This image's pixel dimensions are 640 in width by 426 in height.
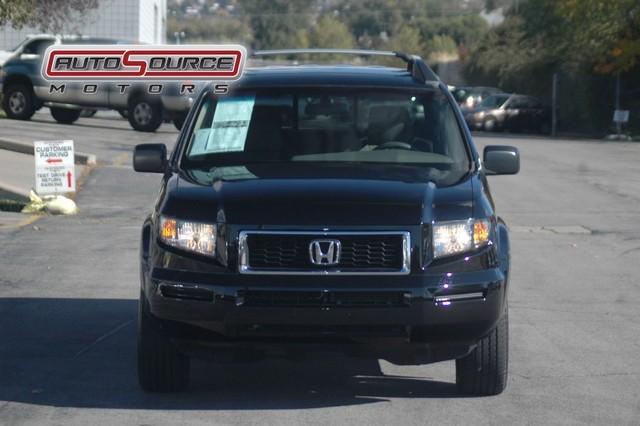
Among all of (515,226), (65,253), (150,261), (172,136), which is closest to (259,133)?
(150,261)

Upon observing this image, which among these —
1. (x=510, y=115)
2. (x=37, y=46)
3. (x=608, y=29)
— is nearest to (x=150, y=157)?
(x=37, y=46)

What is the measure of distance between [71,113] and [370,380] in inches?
1049

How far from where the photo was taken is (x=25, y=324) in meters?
8.96

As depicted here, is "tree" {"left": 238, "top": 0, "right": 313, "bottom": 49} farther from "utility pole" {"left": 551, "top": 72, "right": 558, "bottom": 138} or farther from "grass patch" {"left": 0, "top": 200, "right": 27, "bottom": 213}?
"grass patch" {"left": 0, "top": 200, "right": 27, "bottom": 213}

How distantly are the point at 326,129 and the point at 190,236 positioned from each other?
151cm

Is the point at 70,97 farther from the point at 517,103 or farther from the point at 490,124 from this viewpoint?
the point at 517,103

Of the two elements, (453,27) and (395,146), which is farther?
(453,27)

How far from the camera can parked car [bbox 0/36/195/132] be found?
2998 cm

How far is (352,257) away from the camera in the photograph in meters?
6.14

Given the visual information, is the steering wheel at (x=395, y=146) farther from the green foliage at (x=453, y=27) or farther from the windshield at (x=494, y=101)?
the green foliage at (x=453, y=27)

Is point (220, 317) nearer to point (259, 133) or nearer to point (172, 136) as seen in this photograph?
point (259, 133)

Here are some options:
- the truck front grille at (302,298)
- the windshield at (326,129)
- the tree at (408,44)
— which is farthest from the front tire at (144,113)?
the tree at (408,44)

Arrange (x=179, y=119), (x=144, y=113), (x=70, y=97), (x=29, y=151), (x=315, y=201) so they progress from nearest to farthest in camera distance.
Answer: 1. (x=315, y=201)
2. (x=29, y=151)
3. (x=144, y=113)
4. (x=179, y=119)
5. (x=70, y=97)

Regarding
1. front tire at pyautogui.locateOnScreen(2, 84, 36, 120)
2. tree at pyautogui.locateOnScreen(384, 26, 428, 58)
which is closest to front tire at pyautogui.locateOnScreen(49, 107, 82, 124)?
front tire at pyautogui.locateOnScreen(2, 84, 36, 120)
